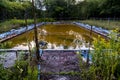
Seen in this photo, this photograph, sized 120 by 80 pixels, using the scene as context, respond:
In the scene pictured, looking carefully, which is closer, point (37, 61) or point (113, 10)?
point (37, 61)

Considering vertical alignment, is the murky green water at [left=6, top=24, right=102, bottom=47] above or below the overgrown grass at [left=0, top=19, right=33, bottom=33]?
below

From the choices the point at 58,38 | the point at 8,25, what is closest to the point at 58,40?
the point at 58,38

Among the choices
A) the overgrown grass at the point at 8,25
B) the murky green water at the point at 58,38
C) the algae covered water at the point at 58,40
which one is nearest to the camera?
the algae covered water at the point at 58,40

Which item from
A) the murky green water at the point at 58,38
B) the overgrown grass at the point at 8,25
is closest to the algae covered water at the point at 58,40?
the murky green water at the point at 58,38

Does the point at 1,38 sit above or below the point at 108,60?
below

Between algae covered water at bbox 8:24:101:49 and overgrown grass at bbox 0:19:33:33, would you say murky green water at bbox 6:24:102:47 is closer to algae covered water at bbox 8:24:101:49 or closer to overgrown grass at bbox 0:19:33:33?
algae covered water at bbox 8:24:101:49

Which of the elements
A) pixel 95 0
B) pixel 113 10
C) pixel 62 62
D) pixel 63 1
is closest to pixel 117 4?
pixel 113 10

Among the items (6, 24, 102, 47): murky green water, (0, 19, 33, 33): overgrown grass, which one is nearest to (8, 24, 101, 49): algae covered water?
(6, 24, 102, 47): murky green water

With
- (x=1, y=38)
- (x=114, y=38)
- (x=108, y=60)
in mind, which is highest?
(x=114, y=38)

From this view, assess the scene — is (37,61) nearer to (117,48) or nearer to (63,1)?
(117,48)

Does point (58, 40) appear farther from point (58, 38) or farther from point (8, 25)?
point (8, 25)

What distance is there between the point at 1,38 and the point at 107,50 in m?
9.24

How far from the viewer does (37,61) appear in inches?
229

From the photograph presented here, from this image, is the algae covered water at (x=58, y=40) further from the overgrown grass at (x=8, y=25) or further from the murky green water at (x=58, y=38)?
the overgrown grass at (x=8, y=25)
